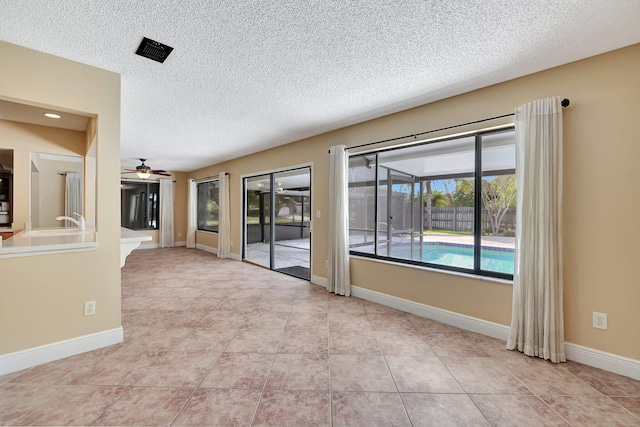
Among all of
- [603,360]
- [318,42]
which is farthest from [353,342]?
[318,42]

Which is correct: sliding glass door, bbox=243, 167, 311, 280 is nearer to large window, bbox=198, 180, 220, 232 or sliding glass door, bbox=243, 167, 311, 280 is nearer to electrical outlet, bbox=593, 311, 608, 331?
large window, bbox=198, 180, 220, 232

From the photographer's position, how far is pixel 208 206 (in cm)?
827

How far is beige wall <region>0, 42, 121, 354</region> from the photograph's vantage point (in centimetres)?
200

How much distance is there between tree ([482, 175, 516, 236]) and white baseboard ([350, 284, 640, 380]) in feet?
3.15

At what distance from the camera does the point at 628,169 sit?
201cm

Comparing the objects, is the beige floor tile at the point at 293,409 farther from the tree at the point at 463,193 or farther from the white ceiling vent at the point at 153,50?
the white ceiling vent at the point at 153,50

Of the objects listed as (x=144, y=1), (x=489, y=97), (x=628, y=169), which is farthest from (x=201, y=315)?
(x=628, y=169)

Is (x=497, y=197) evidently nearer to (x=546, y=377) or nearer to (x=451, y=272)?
(x=451, y=272)

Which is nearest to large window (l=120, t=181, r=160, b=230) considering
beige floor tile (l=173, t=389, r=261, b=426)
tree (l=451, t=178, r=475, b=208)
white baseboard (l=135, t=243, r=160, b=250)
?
white baseboard (l=135, t=243, r=160, b=250)

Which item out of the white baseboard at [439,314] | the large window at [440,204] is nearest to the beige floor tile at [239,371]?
the white baseboard at [439,314]

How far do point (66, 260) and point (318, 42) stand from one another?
8.90 feet

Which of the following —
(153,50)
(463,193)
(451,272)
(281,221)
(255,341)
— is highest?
(153,50)

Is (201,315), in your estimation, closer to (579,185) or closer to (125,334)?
(125,334)

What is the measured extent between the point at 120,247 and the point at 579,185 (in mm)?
4113
